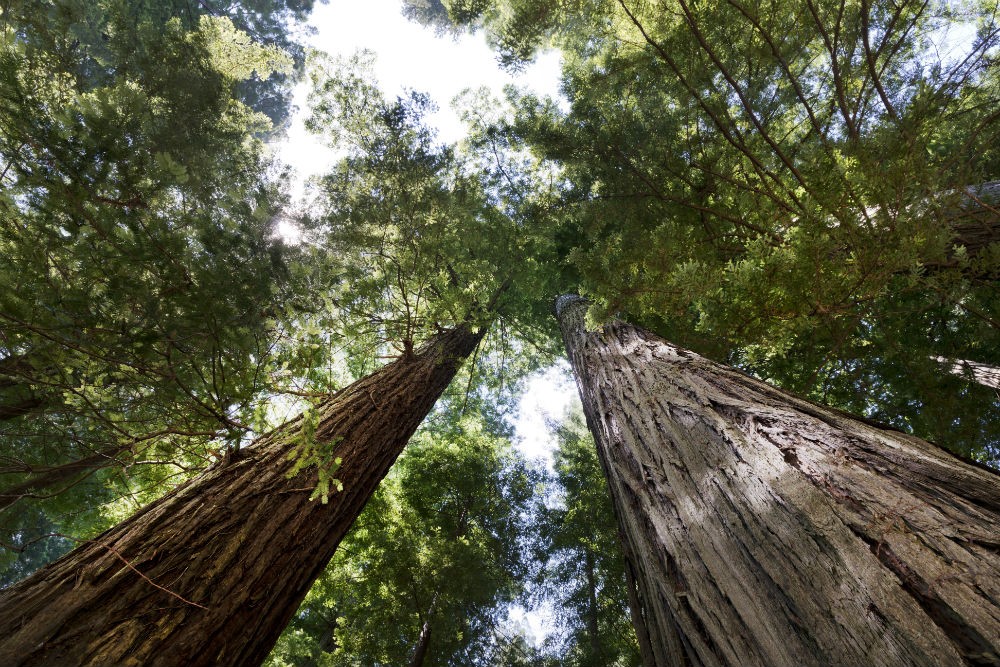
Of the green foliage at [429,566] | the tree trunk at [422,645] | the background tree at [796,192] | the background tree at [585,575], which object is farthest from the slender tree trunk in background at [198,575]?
the background tree at [585,575]

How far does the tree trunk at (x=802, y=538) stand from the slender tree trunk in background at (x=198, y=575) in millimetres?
1678

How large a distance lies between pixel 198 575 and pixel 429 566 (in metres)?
4.12

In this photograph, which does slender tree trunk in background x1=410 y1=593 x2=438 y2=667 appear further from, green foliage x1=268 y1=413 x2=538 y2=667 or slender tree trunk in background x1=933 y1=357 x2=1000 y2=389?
slender tree trunk in background x1=933 y1=357 x2=1000 y2=389

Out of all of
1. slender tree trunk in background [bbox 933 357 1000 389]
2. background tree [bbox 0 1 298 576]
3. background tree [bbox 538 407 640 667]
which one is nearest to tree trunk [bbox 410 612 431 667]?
background tree [bbox 538 407 640 667]

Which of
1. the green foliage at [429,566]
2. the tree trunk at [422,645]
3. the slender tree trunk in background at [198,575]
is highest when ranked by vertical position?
the green foliage at [429,566]

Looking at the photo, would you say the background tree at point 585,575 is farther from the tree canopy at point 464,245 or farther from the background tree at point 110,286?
the background tree at point 110,286

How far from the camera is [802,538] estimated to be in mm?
1107

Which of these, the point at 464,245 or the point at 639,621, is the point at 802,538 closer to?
the point at 639,621

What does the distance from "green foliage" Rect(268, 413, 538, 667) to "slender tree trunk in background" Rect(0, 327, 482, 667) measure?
10.5ft

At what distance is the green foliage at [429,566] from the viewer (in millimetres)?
5102

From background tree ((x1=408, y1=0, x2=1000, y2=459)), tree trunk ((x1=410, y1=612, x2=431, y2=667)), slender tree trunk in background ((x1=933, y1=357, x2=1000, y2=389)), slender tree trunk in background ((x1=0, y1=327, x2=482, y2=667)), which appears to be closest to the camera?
slender tree trunk in background ((x1=0, y1=327, x2=482, y2=667))

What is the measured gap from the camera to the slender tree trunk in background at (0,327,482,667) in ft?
4.66

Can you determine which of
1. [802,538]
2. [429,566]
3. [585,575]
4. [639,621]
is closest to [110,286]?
[639,621]

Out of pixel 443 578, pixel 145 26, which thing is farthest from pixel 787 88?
pixel 145 26
